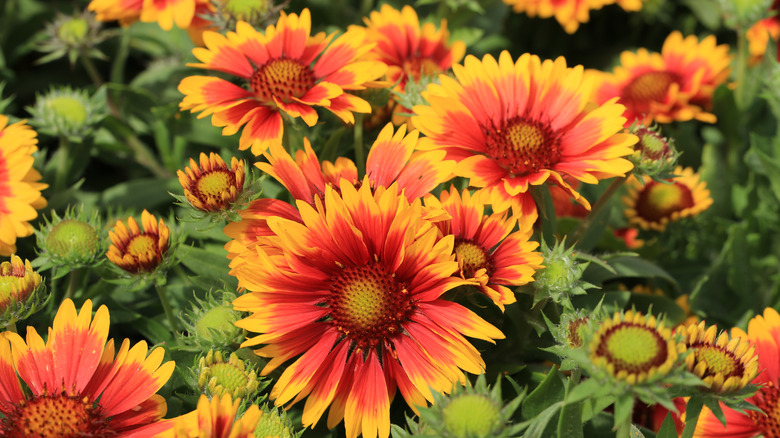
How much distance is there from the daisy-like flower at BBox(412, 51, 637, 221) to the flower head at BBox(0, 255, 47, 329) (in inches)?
31.4

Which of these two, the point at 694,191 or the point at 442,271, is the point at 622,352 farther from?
→ the point at 694,191

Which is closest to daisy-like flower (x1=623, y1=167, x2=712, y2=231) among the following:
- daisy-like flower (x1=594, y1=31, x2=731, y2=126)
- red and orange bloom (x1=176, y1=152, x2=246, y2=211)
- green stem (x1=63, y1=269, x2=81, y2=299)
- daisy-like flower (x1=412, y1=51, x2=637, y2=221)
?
daisy-like flower (x1=594, y1=31, x2=731, y2=126)

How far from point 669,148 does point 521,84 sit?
34cm

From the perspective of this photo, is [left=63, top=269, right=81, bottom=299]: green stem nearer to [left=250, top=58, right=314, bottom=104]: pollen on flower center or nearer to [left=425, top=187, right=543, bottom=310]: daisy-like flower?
[left=250, top=58, right=314, bottom=104]: pollen on flower center

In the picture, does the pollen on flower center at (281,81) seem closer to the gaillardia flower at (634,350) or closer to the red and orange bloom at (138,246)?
the red and orange bloom at (138,246)

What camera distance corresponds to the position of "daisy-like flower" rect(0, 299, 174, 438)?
1.23m

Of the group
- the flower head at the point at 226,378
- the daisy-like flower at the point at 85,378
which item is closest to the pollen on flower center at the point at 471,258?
the flower head at the point at 226,378

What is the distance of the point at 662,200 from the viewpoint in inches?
81.4

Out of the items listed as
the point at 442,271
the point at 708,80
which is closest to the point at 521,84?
the point at 442,271

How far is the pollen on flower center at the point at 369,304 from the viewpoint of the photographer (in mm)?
1278

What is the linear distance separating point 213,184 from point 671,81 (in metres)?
1.65

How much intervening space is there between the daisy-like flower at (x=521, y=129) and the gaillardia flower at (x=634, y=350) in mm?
318

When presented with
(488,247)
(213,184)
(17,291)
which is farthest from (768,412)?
(17,291)

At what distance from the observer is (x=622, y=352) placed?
40.0 inches
